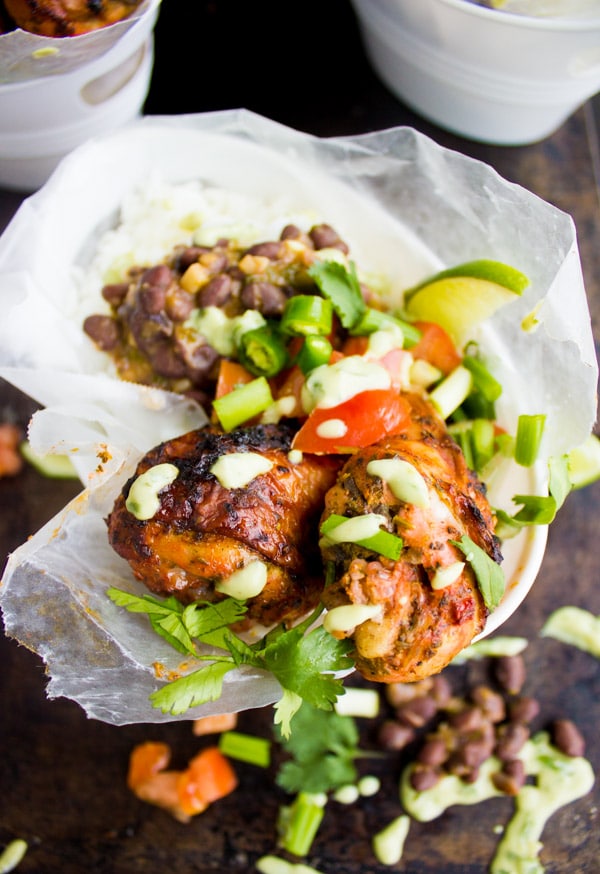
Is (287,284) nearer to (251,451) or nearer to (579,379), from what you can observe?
(251,451)

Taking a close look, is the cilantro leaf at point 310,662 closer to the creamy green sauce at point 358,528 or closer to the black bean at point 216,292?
the creamy green sauce at point 358,528

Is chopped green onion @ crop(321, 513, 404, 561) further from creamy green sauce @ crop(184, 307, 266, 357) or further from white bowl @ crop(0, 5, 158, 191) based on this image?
white bowl @ crop(0, 5, 158, 191)

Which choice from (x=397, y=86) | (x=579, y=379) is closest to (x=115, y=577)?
(x=579, y=379)

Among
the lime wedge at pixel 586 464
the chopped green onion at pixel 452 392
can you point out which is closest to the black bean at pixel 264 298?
the chopped green onion at pixel 452 392

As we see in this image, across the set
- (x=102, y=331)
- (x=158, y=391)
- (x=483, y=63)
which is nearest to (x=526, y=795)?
(x=158, y=391)

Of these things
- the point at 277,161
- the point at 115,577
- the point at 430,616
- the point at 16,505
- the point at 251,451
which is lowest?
the point at 16,505

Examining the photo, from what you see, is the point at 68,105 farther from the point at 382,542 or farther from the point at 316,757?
the point at 316,757
